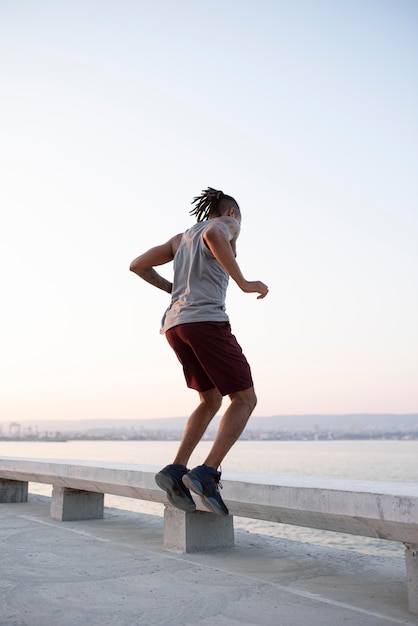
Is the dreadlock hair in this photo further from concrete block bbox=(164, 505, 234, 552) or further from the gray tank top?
concrete block bbox=(164, 505, 234, 552)

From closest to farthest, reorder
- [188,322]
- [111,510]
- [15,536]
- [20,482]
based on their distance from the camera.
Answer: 1. [188,322]
2. [15,536]
3. [111,510]
4. [20,482]

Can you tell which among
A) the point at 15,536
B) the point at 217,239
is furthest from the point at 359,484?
the point at 15,536

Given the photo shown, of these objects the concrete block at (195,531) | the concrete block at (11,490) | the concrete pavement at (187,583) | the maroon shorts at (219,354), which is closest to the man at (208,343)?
the maroon shorts at (219,354)

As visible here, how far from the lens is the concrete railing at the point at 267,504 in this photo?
106 inches

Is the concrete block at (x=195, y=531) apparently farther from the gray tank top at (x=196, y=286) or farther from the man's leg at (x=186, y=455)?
the gray tank top at (x=196, y=286)

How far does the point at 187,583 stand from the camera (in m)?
3.22

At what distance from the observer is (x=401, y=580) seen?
343cm

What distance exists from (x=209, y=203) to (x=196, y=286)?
0.62 meters

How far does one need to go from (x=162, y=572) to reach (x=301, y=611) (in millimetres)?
1007

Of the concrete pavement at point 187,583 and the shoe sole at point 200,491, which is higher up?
the shoe sole at point 200,491

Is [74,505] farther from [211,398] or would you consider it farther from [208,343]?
[208,343]

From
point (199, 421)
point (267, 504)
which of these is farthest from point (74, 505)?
point (267, 504)

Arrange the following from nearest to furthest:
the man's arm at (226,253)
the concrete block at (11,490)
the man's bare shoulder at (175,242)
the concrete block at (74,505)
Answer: the man's arm at (226,253) → the man's bare shoulder at (175,242) → the concrete block at (74,505) → the concrete block at (11,490)

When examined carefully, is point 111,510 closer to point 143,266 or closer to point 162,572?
point 162,572
